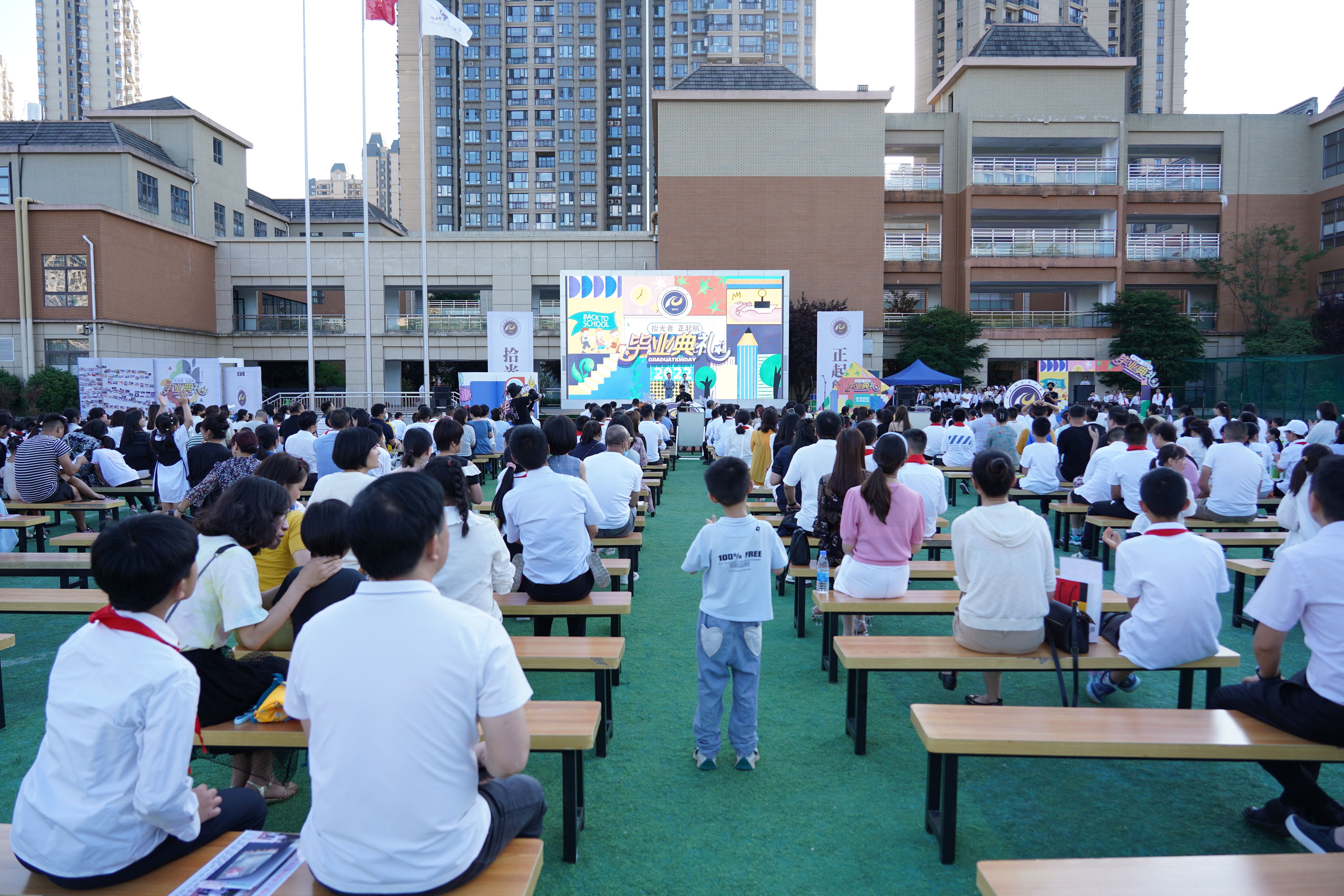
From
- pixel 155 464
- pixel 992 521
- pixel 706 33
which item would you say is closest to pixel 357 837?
pixel 992 521

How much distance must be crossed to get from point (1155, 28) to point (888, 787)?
84.8 meters

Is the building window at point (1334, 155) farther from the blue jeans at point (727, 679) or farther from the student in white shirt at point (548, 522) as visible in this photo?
the blue jeans at point (727, 679)

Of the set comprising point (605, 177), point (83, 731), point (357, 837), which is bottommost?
point (357, 837)

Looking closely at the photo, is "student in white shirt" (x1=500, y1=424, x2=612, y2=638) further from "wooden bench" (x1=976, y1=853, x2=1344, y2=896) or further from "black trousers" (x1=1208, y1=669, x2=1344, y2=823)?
"black trousers" (x1=1208, y1=669, x2=1344, y2=823)

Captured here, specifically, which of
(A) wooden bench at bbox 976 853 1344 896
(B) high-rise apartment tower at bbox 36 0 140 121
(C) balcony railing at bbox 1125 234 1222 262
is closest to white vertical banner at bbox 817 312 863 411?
(C) balcony railing at bbox 1125 234 1222 262

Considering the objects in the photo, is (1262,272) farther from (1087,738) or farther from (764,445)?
(1087,738)

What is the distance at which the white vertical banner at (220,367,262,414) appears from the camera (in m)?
21.5

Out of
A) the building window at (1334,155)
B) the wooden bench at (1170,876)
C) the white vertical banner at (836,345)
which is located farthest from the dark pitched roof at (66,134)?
the building window at (1334,155)

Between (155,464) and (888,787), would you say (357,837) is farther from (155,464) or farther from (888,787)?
(155,464)

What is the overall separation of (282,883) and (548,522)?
268 cm

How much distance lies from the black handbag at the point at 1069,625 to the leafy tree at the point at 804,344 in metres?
25.0

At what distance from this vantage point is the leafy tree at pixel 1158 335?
102 feet

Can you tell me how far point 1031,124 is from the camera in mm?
32281

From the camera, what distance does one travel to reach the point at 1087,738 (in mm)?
2959
